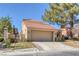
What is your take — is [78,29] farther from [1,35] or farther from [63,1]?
[1,35]

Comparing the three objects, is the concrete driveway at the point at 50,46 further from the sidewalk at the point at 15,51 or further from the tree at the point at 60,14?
the tree at the point at 60,14

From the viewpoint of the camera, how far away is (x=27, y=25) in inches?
456

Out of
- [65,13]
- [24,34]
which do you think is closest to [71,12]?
[65,13]

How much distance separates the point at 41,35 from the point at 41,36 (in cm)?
2

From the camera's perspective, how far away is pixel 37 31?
38.1 ft

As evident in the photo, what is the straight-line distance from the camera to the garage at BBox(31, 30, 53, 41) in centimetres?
1159

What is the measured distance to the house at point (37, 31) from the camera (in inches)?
456

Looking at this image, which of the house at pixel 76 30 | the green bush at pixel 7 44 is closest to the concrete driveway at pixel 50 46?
the house at pixel 76 30

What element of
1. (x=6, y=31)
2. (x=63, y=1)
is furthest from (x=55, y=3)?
(x=6, y=31)

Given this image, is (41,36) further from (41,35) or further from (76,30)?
(76,30)

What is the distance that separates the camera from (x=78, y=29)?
11508 millimetres

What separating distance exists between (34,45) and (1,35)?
53 cm

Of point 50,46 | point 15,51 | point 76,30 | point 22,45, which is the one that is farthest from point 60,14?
point 15,51

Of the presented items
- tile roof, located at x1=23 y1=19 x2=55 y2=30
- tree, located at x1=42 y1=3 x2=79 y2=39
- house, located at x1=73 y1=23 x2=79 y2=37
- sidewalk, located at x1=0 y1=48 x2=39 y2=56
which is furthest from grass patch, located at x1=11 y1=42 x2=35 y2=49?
house, located at x1=73 y1=23 x2=79 y2=37
